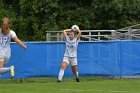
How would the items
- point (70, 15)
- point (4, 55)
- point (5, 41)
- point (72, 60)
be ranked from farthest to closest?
1. point (70, 15)
2. point (72, 60)
3. point (5, 41)
4. point (4, 55)

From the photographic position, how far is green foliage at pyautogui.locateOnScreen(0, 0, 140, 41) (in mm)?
36306

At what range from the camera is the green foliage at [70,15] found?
119 feet

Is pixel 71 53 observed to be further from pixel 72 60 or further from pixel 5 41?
pixel 5 41

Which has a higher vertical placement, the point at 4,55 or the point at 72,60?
the point at 4,55

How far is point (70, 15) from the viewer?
120ft

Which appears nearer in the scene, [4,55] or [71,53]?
[4,55]

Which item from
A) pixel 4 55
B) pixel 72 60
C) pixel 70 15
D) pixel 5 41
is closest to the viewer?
pixel 4 55

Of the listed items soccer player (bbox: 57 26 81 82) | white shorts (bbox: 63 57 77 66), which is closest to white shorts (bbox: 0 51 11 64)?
soccer player (bbox: 57 26 81 82)

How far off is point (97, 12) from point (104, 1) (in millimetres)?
945

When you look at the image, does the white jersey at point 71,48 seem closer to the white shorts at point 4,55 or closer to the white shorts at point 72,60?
the white shorts at point 72,60

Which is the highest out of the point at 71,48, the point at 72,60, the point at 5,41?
the point at 5,41

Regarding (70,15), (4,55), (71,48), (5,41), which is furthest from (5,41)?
(70,15)

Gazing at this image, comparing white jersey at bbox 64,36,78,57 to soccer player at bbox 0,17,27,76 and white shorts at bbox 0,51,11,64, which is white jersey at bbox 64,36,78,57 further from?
white shorts at bbox 0,51,11,64

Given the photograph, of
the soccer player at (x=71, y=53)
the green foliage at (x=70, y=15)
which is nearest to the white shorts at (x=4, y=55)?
the soccer player at (x=71, y=53)
